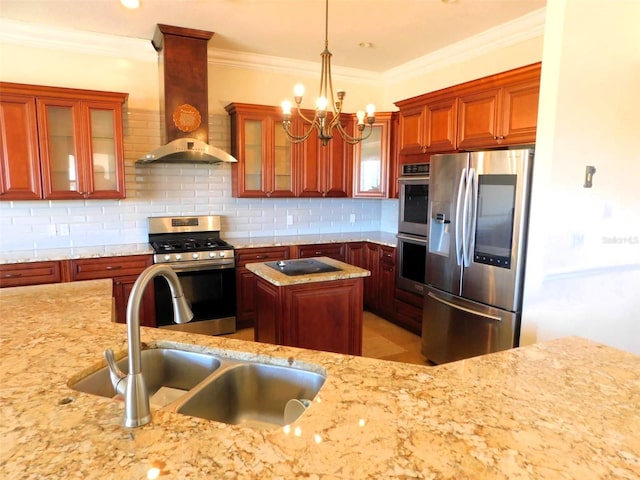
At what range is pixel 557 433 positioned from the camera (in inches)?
39.0

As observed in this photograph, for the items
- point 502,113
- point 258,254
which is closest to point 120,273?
point 258,254

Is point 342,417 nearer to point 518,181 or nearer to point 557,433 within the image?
point 557,433

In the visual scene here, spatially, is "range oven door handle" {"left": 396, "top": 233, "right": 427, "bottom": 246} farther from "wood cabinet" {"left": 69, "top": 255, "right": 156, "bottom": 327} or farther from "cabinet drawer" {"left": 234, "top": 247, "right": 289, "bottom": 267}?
"wood cabinet" {"left": 69, "top": 255, "right": 156, "bottom": 327}

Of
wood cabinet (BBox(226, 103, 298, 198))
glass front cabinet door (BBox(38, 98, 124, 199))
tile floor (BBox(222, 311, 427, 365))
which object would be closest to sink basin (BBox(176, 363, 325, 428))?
tile floor (BBox(222, 311, 427, 365))

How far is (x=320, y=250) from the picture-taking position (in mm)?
4523

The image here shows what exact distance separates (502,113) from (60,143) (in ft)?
11.8

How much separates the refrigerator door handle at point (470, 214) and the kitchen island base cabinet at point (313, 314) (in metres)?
0.84

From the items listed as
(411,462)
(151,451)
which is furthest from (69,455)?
(411,462)

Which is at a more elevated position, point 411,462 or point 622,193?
point 622,193

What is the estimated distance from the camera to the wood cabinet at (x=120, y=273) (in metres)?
3.47

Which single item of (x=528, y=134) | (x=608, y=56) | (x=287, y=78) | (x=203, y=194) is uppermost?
(x=287, y=78)

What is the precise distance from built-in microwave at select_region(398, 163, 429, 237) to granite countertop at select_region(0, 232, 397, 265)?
1.35ft

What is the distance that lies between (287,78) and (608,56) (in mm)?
3167

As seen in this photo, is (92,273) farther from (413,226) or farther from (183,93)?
(413,226)
